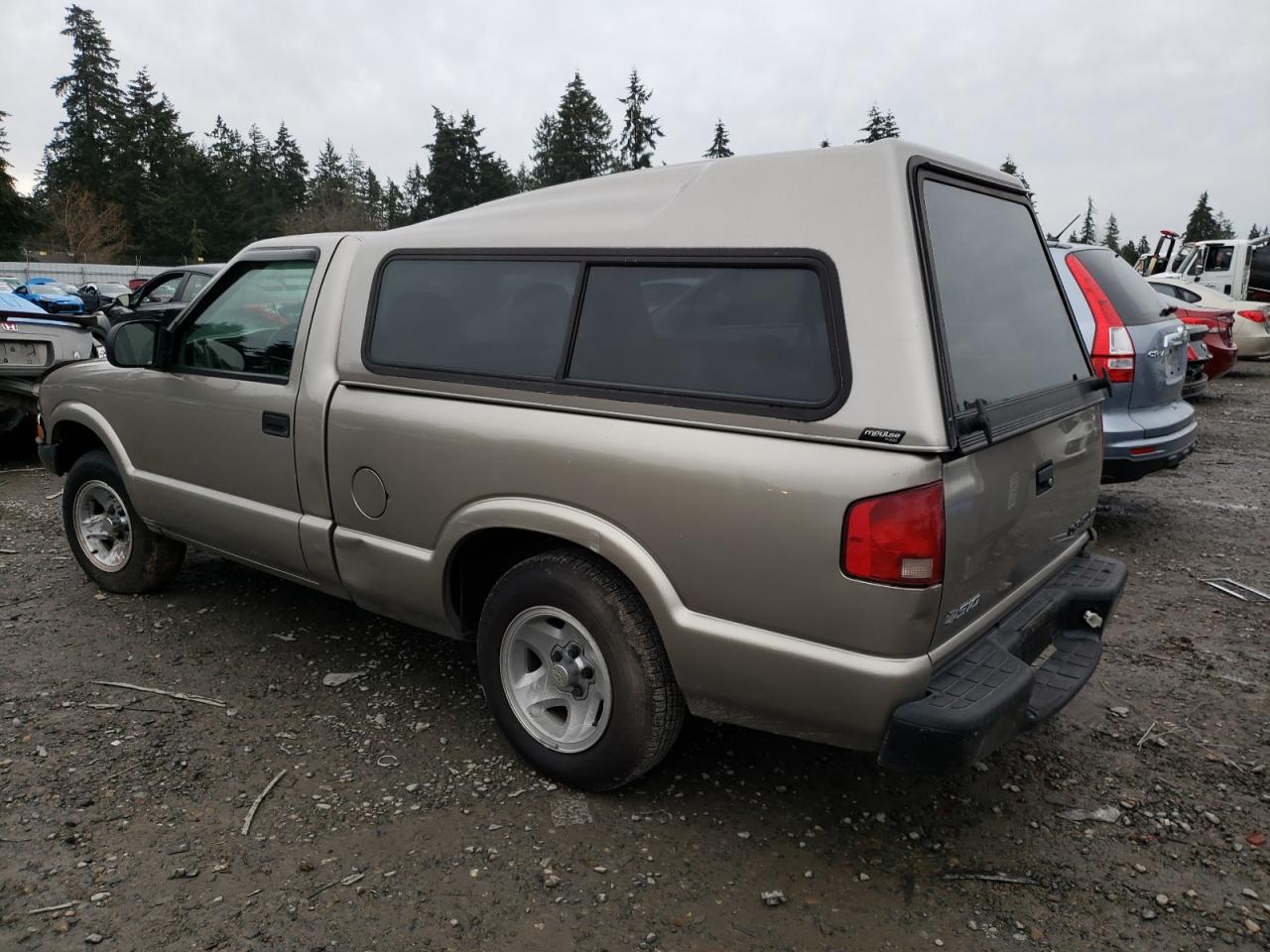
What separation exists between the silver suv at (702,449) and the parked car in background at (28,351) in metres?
4.81

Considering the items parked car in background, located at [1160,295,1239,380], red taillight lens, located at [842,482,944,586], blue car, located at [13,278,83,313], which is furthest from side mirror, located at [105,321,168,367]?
blue car, located at [13,278,83,313]

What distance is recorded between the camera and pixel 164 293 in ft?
41.8

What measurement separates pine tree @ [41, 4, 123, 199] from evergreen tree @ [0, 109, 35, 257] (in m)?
14.0

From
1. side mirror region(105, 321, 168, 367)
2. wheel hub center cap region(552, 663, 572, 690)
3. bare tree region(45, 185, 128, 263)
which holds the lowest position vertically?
wheel hub center cap region(552, 663, 572, 690)

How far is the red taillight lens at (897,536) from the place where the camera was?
86.3 inches

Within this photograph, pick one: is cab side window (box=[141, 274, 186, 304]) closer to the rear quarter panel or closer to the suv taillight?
the rear quarter panel

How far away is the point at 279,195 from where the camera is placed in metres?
70.6

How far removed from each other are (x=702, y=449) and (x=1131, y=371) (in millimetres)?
4098

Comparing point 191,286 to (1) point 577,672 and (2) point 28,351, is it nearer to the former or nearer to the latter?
(2) point 28,351

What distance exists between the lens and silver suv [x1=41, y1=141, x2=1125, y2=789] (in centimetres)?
228

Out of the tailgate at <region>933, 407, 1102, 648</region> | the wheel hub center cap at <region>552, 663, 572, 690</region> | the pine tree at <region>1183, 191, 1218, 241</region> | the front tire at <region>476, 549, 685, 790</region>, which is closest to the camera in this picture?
the tailgate at <region>933, 407, 1102, 648</region>

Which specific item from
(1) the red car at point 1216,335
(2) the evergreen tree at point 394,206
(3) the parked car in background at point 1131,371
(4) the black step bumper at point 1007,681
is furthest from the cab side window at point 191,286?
(2) the evergreen tree at point 394,206

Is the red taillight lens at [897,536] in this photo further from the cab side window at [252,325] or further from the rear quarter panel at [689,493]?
the cab side window at [252,325]

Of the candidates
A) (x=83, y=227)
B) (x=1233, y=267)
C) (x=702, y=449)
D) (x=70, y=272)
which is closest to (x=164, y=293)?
(x=702, y=449)
